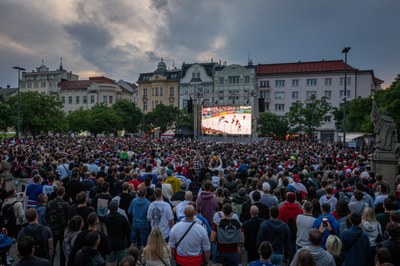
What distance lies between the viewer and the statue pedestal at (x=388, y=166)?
14000 mm

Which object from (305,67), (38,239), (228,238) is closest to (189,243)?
(228,238)

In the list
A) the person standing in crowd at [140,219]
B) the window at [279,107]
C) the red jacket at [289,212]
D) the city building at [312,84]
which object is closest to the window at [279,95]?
the city building at [312,84]

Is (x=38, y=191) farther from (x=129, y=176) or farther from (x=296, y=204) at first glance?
(x=296, y=204)

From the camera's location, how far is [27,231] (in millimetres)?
5801

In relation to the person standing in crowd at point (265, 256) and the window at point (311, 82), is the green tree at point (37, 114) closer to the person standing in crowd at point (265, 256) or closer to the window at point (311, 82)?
the person standing in crowd at point (265, 256)

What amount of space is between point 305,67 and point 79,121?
1970 inches

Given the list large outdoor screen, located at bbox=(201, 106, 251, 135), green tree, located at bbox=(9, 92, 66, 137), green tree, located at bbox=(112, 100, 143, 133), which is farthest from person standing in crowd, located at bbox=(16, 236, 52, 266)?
green tree, located at bbox=(112, 100, 143, 133)

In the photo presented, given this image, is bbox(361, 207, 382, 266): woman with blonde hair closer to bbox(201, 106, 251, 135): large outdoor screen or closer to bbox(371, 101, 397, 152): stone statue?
bbox(371, 101, 397, 152): stone statue

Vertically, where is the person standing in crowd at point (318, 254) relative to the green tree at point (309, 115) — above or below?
below

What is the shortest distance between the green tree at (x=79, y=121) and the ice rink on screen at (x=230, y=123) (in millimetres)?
26761

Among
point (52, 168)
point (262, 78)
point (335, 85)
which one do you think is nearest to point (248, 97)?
point (262, 78)

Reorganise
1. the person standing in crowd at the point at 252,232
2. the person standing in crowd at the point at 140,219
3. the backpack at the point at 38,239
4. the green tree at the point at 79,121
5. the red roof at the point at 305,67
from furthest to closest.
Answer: the red roof at the point at 305,67 < the green tree at the point at 79,121 < the person standing in crowd at the point at 140,219 < the person standing in crowd at the point at 252,232 < the backpack at the point at 38,239

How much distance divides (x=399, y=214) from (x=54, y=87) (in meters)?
106

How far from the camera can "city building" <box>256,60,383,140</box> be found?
74.6 m
